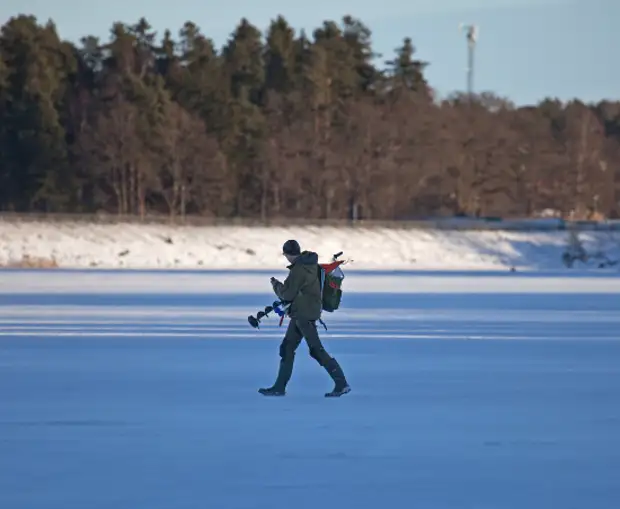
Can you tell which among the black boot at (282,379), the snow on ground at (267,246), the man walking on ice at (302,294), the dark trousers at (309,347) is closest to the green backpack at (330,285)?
the man walking on ice at (302,294)

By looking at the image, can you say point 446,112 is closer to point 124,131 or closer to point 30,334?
point 124,131

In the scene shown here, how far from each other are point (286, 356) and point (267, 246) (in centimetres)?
4672

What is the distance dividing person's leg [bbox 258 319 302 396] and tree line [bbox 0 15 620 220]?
67671 mm

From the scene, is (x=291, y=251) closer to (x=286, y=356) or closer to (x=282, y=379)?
(x=286, y=356)

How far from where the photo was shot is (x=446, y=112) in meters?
96.3

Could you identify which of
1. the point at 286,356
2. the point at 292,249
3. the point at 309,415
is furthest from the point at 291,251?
the point at 309,415

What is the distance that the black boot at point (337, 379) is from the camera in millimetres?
12820

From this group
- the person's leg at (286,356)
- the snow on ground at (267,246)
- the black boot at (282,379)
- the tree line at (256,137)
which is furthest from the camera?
the tree line at (256,137)

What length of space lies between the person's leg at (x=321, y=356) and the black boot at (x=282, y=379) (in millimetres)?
269

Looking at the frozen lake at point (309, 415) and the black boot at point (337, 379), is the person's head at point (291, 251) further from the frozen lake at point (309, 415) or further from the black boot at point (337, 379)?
the frozen lake at point (309, 415)

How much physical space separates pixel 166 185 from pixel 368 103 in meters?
15.4

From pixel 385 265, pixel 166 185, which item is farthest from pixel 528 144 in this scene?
pixel 385 265

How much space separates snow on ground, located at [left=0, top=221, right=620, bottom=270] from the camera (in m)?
55.6

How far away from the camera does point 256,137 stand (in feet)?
284
